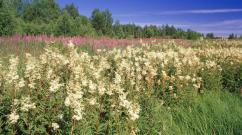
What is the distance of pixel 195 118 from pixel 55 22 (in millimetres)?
28207

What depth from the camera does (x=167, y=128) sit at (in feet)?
16.3

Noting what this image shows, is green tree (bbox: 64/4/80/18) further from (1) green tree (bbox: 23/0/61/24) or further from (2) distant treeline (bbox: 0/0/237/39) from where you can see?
(1) green tree (bbox: 23/0/61/24)

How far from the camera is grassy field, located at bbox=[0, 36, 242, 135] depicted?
3.68m

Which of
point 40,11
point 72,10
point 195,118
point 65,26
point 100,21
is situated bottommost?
point 195,118

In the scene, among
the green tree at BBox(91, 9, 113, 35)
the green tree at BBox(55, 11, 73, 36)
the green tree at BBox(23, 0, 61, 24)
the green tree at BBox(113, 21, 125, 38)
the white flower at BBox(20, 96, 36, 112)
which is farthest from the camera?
the green tree at BBox(91, 9, 113, 35)

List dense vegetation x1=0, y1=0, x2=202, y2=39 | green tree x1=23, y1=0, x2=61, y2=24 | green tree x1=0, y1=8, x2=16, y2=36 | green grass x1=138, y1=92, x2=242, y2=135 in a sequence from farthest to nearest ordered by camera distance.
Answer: green tree x1=23, y1=0, x2=61, y2=24
dense vegetation x1=0, y1=0, x2=202, y2=39
green tree x1=0, y1=8, x2=16, y2=36
green grass x1=138, y1=92, x2=242, y2=135

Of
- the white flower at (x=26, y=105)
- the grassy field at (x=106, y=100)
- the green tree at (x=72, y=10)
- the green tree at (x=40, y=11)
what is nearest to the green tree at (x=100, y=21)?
the green tree at (x=40, y=11)

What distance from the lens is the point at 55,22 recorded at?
107 feet

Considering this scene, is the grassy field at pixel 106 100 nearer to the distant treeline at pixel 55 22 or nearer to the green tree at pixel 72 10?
the distant treeline at pixel 55 22

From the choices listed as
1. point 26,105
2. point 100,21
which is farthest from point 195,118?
point 100,21

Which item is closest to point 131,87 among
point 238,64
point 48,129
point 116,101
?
point 116,101

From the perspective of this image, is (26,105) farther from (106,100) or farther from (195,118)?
(195,118)

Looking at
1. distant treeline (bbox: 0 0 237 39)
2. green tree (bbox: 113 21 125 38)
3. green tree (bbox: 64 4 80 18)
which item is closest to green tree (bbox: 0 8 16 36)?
distant treeline (bbox: 0 0 237 39)

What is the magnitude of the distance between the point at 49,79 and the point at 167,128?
178 centimetres
